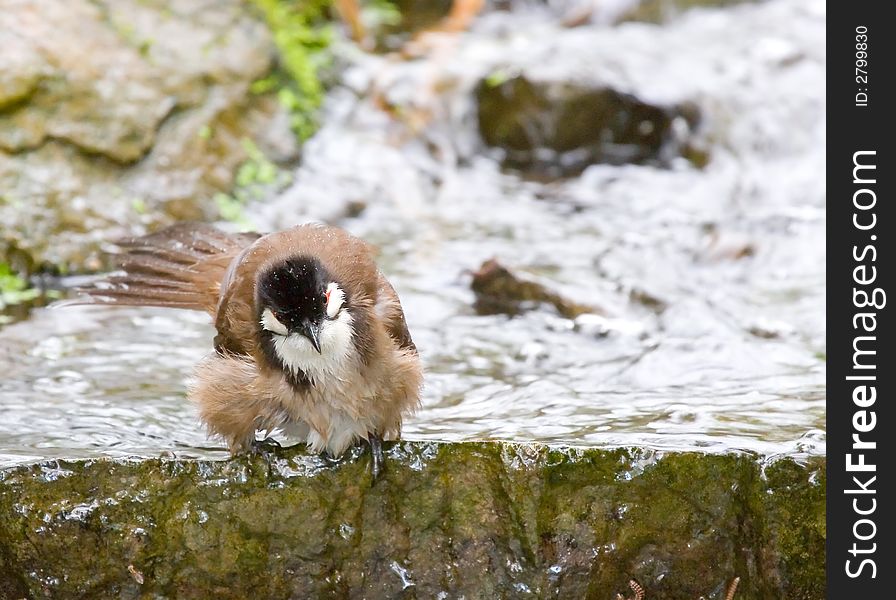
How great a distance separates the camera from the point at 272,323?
357 centimetres

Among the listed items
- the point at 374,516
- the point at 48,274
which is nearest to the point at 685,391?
the point at 374,516

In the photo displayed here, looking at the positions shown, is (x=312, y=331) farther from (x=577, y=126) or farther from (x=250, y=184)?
(x=577, y=126)

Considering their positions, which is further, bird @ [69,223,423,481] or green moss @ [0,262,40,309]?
green moss @ [0,262,40,309]

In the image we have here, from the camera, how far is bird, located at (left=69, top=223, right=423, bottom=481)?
3.53 meters

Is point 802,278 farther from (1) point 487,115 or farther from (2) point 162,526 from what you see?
(2) point 162,526

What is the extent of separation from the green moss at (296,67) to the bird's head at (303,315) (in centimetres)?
470

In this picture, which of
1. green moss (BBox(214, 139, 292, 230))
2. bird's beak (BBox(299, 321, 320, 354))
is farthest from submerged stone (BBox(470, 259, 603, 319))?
bird's beak (BBox(299, 321, 320, 354))

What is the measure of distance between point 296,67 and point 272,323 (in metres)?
5.21

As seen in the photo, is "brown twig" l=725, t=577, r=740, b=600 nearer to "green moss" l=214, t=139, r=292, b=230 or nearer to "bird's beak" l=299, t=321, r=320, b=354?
"bird's beak" l=299, t=321, r=320, b=354

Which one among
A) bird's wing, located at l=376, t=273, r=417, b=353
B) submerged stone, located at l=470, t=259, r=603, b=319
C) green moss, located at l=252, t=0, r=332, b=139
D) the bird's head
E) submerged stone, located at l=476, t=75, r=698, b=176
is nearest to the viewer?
the bird's head

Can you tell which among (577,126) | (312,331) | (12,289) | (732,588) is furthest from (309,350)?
(577,126)

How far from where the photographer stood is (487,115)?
894 cm
